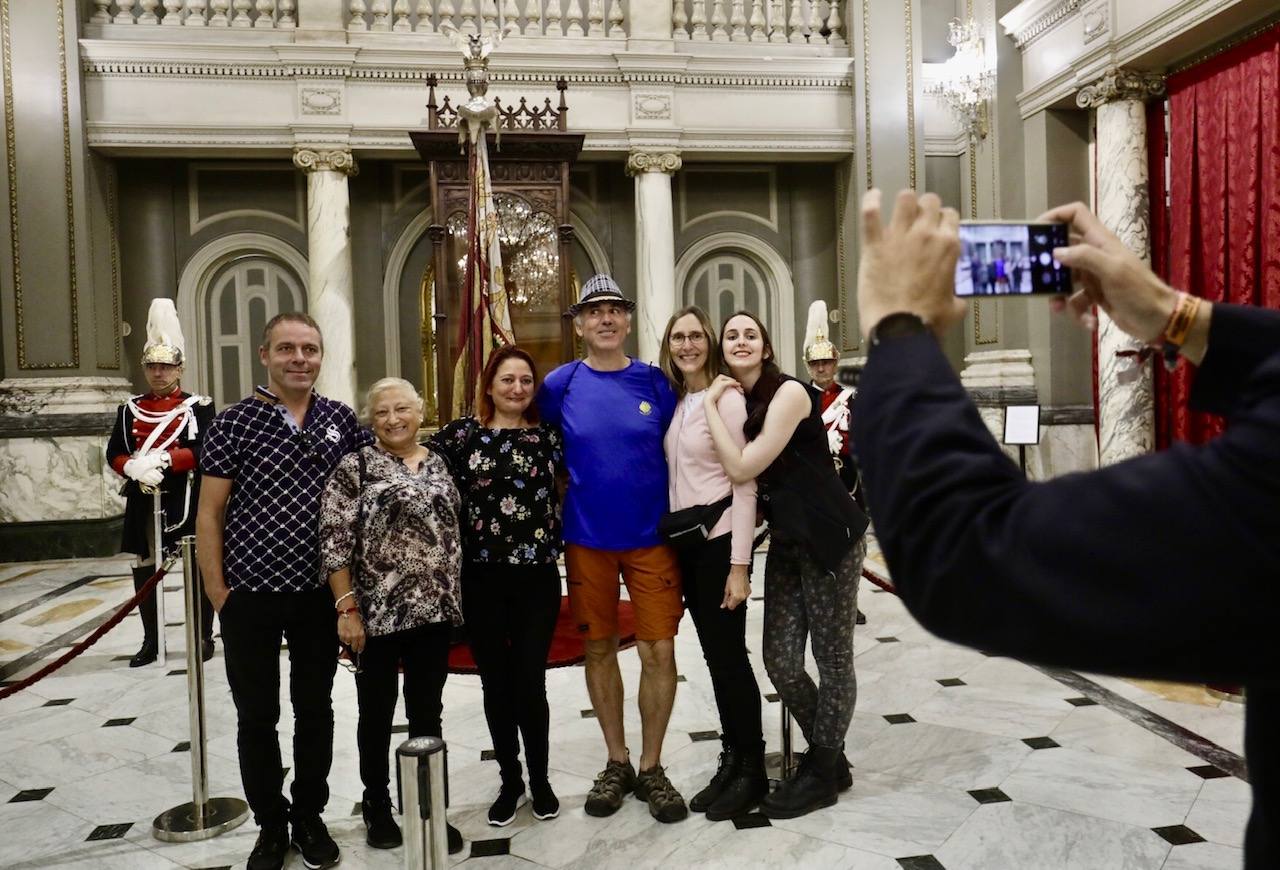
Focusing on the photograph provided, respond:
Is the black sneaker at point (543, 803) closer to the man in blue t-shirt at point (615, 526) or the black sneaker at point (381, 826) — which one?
the man in blue t-shirt at point (615, 526)

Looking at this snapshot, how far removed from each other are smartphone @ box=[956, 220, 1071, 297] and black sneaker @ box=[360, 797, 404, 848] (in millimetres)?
2730

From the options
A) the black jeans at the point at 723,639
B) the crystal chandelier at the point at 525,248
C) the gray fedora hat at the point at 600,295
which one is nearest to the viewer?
the black jeans at the point at 723,639

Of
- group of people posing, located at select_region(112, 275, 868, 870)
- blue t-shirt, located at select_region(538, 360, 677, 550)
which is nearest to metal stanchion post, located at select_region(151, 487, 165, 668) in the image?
group of people posing, located at select_region(112, 275, 868, 870)

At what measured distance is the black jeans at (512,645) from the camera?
10.3 ft

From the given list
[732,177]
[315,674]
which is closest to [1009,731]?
[315,674]

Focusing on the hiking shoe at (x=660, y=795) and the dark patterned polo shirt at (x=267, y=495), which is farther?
the hiking shoe at (x=660, y=795)

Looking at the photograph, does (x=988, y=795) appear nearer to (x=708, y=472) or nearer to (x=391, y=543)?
(x=708, y=472)

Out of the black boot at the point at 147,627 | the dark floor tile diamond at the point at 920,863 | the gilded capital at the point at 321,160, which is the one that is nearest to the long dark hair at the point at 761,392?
the dark floor tile diamond at the point at 920,863

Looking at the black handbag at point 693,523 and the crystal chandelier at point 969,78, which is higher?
the crystal chandelier at point 969,78

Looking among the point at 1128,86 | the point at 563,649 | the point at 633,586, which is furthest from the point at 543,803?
the point at 1128,86

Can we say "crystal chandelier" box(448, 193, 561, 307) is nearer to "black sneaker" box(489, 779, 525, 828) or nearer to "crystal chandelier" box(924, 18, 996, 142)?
"crystal chandelier" box(924, 18, 996, 142)

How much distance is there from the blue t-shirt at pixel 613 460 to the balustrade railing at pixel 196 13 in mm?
7879

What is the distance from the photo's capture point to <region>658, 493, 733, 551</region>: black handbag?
3086mm

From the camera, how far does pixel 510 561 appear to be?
310cm
